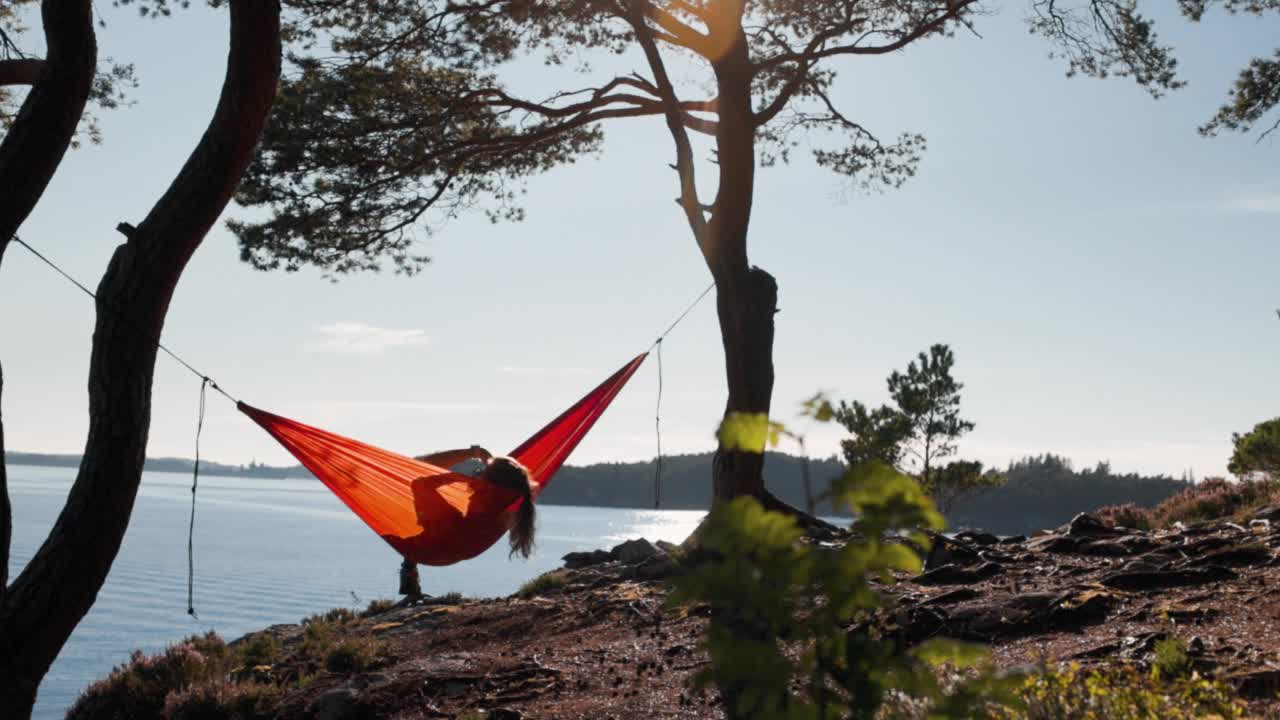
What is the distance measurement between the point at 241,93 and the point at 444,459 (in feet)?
8.38

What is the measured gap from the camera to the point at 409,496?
4906mm

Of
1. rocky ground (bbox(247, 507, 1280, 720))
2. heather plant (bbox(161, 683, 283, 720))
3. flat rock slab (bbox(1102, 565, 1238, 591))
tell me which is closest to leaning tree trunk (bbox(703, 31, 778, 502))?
rocky ground (bbox(247, 507, 1280, 720))

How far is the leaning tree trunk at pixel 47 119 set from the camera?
3104 mm

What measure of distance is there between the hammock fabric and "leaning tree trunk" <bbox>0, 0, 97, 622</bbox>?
164 cm

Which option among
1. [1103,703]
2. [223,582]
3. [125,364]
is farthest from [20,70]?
[223,582]

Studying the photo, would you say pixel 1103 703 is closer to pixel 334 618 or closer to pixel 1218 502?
pixel 334 618

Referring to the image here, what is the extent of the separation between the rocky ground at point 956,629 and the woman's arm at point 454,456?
992 mm

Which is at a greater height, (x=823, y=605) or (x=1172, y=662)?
(x=823, y=605)

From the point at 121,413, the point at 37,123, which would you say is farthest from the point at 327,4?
the point at 121,413

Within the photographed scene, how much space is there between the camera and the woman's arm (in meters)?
5.39

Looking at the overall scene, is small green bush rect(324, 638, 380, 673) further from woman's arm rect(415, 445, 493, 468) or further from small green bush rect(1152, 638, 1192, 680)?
Result: small green bush rect(1152, 638, 1192, 680)

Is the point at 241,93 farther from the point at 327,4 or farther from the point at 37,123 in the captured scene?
the point at 327,4

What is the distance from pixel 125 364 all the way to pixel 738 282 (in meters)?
3.21

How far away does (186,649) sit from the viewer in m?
6.16
